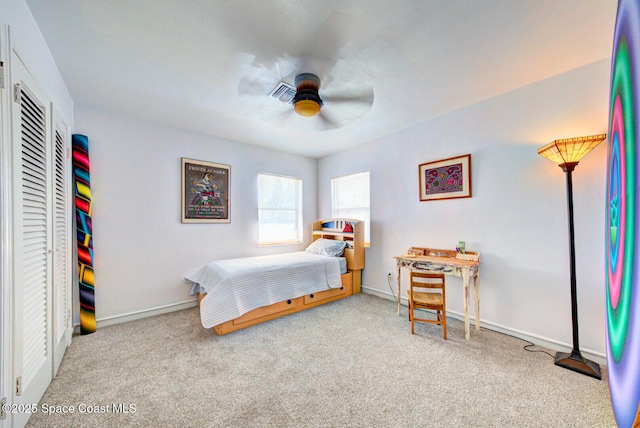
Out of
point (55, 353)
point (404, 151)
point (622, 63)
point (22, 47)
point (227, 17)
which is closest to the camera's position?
point (622, 63)

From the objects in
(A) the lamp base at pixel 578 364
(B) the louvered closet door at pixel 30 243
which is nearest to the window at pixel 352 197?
(A) the lamp base at pixel 578 364

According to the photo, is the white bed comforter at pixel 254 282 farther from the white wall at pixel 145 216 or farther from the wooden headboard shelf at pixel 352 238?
the white wall at pixel 145 216

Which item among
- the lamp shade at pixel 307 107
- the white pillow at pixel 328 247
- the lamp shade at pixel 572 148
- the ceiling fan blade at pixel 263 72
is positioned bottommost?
the white pillow at pixel 328 247

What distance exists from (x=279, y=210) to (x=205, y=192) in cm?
134

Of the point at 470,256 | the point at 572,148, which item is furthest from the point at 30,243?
→ the point at 572,148

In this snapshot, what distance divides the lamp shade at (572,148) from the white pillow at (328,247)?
2653 millimetres

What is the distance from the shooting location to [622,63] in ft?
2.90

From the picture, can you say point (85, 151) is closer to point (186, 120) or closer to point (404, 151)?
point (186, 120)

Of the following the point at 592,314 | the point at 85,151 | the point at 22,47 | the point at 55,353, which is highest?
the point at 22,47

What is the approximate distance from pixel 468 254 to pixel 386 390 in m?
1.76

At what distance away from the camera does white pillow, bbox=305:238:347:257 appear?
12.8 ft

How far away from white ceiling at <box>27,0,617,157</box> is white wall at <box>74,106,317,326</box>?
0.45 m

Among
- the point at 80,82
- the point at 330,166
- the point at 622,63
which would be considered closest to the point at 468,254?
the point at 622,63

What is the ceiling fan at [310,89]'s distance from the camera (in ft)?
6.68
